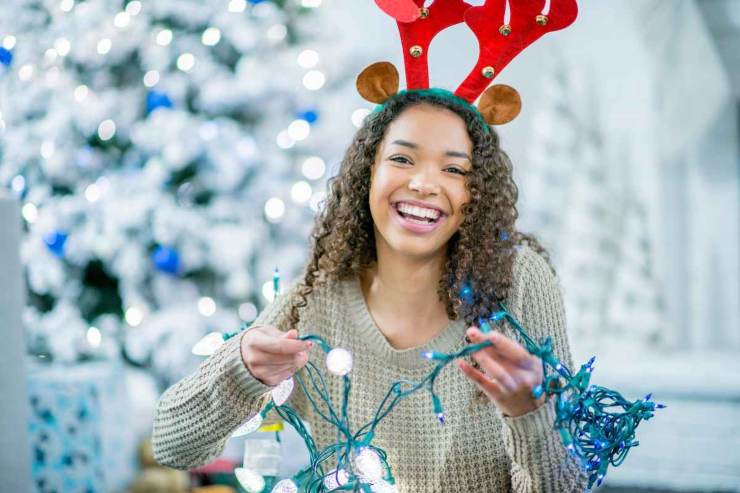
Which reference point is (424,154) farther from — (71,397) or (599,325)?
(599,325)

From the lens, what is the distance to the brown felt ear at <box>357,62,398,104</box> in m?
1.15

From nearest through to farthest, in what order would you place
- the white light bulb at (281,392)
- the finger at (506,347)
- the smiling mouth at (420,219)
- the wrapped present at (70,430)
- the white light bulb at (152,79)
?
the finger at (506,347)
the white light bulb at (281,392)
the smiling mouth at (420,219)
the wrapped present at (70,430)
the white light bulb at (152,79)

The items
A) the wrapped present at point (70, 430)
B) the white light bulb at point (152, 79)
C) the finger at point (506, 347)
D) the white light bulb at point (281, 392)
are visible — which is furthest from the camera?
the white light bulb at point (152, 79)

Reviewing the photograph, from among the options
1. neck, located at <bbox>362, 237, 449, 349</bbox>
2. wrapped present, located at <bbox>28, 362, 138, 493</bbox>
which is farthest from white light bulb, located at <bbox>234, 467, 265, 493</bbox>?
wrapped present, located at <bbox>28, 362, 138, 493</bbox>

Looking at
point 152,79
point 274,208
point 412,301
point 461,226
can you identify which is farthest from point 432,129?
point 152,79

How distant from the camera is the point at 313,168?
2.58 metres

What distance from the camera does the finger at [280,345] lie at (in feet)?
2.93

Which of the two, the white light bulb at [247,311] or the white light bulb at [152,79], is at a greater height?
the white light bulb at [152,79]

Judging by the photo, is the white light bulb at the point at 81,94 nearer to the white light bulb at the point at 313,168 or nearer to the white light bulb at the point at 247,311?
the white light bulb at the point at 313,168

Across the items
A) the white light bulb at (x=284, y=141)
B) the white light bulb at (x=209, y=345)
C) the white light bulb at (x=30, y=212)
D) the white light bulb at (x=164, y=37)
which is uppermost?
the white light bulb at (x=164, y=37)

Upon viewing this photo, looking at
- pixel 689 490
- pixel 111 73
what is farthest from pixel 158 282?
pixel 689 490

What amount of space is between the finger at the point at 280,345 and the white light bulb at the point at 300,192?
5.32 ft

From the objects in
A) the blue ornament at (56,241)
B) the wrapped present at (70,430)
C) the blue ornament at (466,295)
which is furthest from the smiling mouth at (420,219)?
the blue ornament at (56,241)

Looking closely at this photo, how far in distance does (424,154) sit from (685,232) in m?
2.12
